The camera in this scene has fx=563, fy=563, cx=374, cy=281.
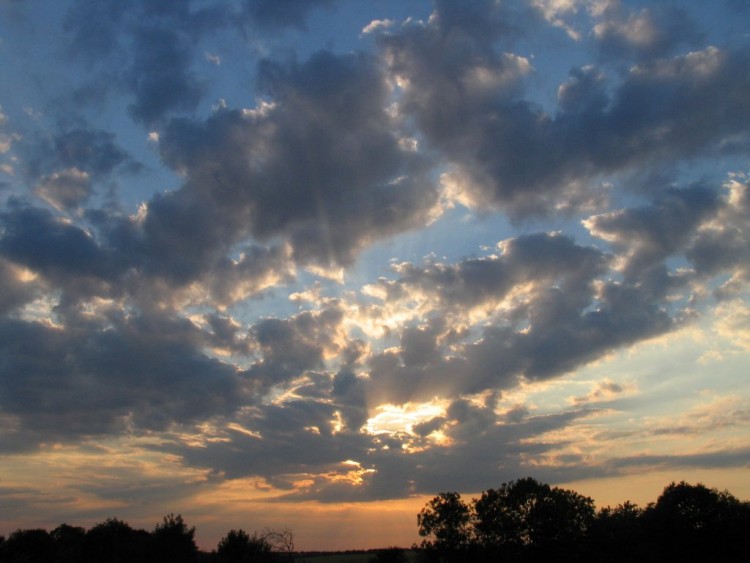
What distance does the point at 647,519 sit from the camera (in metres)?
86.1

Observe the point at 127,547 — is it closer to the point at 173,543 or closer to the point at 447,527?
the point at 173,543

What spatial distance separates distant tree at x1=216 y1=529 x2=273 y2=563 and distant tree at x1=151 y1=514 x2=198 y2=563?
185 inches

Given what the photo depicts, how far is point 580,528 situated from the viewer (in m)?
88.1

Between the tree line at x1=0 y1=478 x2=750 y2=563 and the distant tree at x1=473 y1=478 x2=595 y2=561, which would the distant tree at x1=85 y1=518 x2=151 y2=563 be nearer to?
the tree line at x1=0 y1=478 x2=750 y2=563

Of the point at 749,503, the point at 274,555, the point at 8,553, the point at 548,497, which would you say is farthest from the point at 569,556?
the point at 8,553

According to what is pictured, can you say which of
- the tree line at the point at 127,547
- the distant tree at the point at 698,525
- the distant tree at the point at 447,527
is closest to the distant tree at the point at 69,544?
the tree line at the point at 127,547

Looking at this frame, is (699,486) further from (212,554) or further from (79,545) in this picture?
(79,545)

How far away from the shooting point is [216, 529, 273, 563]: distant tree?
7462cm

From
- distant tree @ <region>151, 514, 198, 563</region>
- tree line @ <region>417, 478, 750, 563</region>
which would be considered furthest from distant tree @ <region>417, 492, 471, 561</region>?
distant tree @ <region>151, 514, 198, 563</region>

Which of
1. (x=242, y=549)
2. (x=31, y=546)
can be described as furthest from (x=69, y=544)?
(x=242, y=549)

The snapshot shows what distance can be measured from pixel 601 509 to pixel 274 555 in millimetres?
54133

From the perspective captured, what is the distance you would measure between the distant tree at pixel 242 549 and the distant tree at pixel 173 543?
470 centimetres

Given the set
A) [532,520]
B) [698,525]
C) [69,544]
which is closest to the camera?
[698,525]

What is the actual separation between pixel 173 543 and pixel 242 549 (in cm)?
1113
